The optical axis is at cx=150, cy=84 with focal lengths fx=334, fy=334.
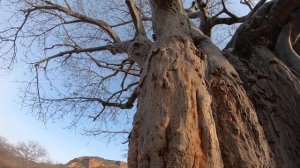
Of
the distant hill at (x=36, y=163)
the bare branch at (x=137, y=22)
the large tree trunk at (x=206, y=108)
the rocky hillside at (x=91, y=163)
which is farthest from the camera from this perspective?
the rocky hillside at (x=91, y=163)

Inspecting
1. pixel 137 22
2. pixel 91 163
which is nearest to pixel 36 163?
pixel 91 163

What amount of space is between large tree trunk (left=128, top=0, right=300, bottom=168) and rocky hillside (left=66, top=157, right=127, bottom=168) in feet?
104

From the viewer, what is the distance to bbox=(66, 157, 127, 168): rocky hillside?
34.3 metres

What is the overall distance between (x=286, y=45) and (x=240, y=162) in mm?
2472

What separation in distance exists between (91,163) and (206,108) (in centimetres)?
3408

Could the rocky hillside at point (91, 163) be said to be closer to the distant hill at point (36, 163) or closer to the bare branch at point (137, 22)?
the distant hill at point (36, 163)

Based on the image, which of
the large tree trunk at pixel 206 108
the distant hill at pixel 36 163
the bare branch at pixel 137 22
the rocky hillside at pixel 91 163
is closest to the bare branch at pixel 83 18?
the bare branch at pixel 137 22

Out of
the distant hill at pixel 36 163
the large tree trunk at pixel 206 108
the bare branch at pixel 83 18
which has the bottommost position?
the large tree trunk at pixel 206 108

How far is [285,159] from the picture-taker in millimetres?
3264

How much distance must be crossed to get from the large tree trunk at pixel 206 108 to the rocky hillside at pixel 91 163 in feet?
104

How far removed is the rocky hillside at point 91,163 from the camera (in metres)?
34.3

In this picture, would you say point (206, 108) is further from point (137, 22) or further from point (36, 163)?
point (36, 163)

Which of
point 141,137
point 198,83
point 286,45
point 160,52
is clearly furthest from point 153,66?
point 286,45

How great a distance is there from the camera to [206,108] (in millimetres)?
2643
